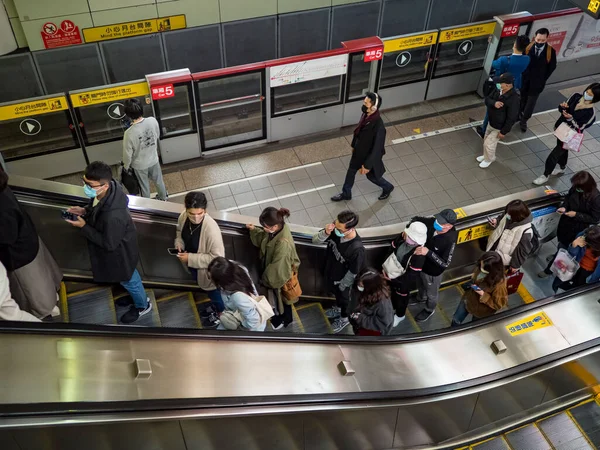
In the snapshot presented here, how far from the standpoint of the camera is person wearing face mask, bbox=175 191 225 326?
4066mm

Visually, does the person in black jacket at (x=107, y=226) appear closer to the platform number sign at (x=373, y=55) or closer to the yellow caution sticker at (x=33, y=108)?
the yellow caution sticker at (x=33, y=108)

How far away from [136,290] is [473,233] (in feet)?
10.6

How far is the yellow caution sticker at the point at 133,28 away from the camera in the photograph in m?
7.95

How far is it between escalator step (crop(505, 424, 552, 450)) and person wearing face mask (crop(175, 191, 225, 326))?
8.89 ft

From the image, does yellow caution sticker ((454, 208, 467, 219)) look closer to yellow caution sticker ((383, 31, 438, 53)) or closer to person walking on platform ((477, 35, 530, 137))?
person walking on platform ((477, 35, 530, 137))

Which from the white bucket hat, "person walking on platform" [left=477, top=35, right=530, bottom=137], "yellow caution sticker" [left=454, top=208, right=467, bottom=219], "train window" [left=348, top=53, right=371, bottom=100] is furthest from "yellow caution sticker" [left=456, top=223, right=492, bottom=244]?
"train window" [left=348, top=53, right=371, bottom=100]

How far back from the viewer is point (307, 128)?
28.4 ft

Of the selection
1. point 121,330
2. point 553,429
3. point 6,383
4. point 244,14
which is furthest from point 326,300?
point 244,14

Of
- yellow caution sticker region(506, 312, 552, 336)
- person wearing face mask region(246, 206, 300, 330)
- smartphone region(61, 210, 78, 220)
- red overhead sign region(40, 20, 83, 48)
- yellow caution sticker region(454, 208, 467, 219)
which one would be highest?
smartphone region(61, 210, 78, 220)

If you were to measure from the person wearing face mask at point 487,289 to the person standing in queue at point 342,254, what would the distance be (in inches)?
36.8

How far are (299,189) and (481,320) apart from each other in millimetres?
3973

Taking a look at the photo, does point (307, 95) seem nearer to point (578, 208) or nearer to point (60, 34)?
point (60, 34)

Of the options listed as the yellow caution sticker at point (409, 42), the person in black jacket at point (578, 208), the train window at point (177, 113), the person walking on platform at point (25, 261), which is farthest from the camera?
the yellow caution sticker at point (409, 42)

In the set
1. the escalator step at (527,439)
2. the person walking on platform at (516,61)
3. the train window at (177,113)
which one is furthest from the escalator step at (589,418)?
the train window at (177,113)
